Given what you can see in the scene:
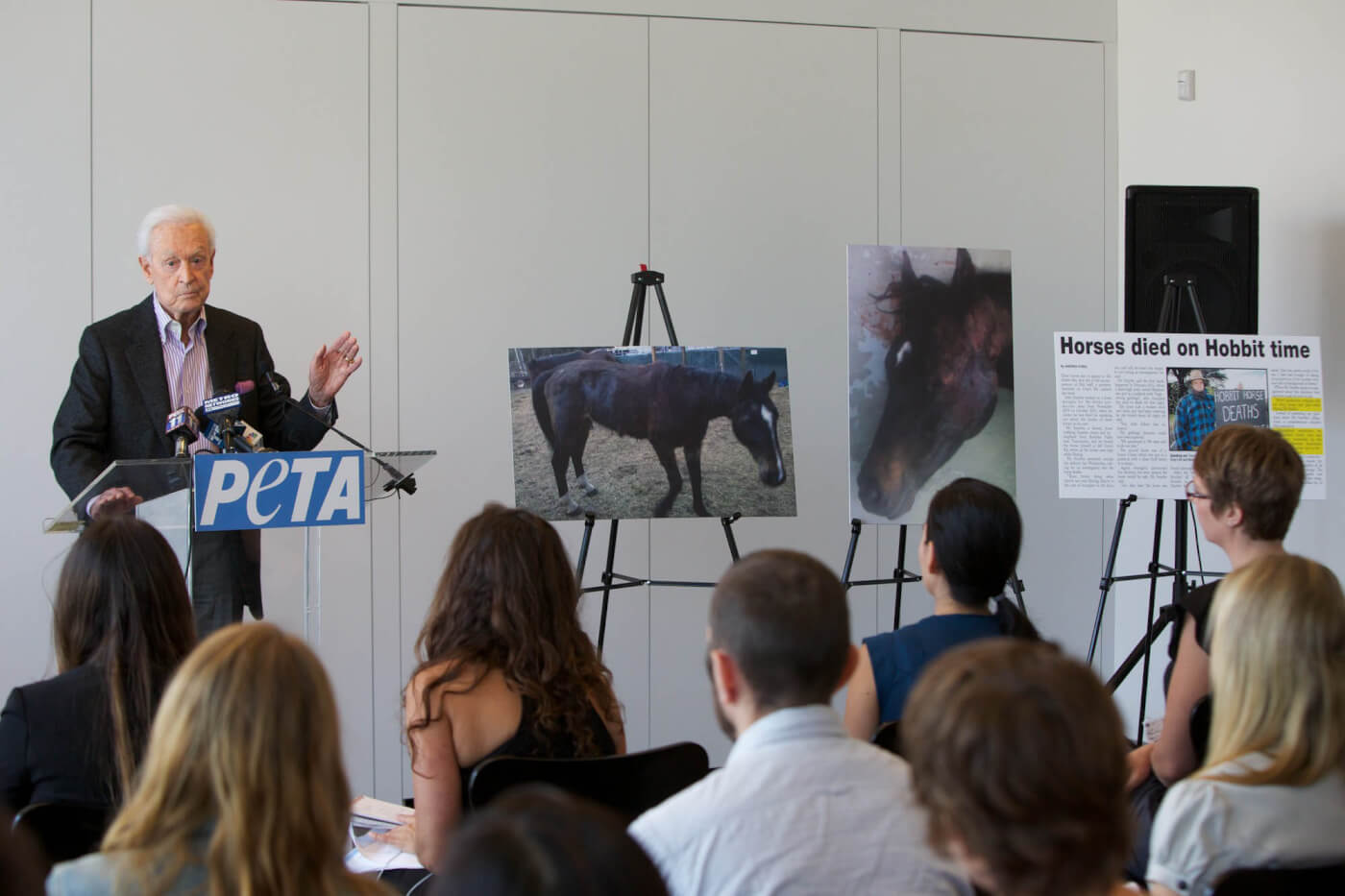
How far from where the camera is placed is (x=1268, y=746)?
154 centimetres

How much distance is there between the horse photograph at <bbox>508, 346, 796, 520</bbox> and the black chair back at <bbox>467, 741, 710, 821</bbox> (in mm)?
2099

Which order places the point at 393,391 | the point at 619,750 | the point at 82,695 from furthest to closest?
the point at 393,391
the point at 619,750
the point at 82,695

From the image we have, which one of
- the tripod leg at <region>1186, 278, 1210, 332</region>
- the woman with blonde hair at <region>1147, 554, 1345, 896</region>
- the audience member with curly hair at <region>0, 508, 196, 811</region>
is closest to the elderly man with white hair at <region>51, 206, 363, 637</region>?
the audience member with curly hair at <region>0, 508, 196, 811</region>

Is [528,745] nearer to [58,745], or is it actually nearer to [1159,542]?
[58,745]

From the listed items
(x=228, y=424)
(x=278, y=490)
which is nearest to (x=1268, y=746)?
(x=278, y=490)

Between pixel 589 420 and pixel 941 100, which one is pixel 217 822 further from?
pixel 941 100

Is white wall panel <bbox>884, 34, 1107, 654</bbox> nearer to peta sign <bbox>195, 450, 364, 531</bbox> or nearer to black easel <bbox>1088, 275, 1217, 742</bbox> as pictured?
black easel <bbox>1088, 275, 1217, 742</bbox>

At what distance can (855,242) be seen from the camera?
5117 millimetres

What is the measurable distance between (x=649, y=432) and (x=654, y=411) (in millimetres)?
75

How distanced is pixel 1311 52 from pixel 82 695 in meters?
4.61

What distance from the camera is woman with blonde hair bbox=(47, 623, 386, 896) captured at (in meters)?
1.14

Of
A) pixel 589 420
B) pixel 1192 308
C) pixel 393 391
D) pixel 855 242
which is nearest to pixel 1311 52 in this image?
pixel 1192 308

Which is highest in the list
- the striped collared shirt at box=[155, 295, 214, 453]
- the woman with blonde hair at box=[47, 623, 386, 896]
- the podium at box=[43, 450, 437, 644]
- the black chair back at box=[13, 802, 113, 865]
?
the striped collared shirt at box=[155, 295, 214, 453]

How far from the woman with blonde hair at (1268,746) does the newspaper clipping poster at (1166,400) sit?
2590 mm
